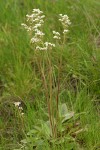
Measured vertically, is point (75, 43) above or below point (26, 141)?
above

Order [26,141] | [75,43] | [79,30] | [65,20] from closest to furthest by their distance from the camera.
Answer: [65,20]
[26,141]
[75,43]
[79,30]

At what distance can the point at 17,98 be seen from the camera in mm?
2326

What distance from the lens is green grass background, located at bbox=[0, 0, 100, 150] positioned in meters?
2.04

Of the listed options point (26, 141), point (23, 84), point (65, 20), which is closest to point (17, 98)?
point (23, 84)

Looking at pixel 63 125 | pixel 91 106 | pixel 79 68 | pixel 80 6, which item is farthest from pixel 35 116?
pixel 80 6

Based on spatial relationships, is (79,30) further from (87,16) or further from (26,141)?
(26,141)

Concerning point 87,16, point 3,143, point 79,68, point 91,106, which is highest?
point 87,16

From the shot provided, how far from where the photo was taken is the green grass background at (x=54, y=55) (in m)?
2.04

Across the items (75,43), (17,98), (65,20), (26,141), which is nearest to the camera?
(65,20)

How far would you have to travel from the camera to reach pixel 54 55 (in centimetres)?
259

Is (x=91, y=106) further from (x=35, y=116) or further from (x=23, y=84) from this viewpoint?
(x=23, y=84)

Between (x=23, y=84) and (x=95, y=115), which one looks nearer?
(x=95, y=115)

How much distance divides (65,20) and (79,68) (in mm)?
665

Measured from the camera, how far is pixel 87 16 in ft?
9.11
